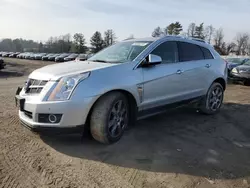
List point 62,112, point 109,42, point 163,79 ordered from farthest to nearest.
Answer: point 109,42 → point 163,79 → point 62,112

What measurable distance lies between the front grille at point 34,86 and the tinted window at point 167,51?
2.03 meters

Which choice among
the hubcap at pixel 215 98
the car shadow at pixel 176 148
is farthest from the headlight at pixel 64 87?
the hubcap at pixel 215 98

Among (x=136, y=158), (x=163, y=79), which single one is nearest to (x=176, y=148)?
(x=136, y=158)

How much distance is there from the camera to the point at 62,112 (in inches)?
144

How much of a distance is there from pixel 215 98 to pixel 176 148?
9.20ft

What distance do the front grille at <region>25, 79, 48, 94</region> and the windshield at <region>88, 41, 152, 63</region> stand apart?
1282 millimetres

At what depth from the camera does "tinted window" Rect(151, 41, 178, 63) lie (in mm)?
4910

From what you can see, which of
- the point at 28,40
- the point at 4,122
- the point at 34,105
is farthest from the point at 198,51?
the point at 28,40

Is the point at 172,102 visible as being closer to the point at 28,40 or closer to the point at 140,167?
the point at 140,167

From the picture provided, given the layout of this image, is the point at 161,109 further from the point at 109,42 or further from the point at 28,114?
the point at 109,42

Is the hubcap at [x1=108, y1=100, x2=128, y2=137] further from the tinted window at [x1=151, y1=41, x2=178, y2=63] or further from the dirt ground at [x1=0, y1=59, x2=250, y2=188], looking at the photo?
the tinted window at [x1=151, y1=41, x2=178, y2=63]

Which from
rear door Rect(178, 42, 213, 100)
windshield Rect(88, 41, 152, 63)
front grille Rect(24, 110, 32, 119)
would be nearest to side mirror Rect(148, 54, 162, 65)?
windshield Rect(88, 41, 152, 63)

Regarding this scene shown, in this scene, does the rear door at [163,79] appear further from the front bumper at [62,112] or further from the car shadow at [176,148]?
the front bumper at [62,112]

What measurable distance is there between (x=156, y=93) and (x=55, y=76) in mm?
1816
